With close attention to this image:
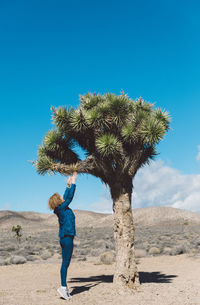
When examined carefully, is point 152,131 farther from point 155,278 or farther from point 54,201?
point 155,278

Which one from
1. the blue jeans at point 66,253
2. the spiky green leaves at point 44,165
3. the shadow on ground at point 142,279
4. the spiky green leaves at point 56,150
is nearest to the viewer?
the blue jeans at point 66,253

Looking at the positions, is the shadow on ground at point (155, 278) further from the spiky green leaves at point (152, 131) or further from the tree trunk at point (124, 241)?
the spiky green leaves at point (152, 131)

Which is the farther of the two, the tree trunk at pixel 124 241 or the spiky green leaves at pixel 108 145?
the tree trunk at pixel 124 241

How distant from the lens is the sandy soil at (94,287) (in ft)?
26.6

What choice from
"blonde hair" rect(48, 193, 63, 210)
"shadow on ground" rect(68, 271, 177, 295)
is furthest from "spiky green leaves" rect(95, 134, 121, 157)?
"shadow on ground" rect(68, 271, 177, 295)

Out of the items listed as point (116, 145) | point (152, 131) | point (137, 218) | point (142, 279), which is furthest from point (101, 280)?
point (137, 218)

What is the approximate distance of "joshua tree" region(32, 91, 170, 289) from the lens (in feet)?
30.1

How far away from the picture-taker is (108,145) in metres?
8.84

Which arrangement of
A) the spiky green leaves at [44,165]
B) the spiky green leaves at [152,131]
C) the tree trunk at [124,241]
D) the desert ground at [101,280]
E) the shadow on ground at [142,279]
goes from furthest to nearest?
the shadow on ground at [142,279] < the spiky green leaves at [44,165] < the tree trunk at [124,241] < the spiky green leaves at [152,131] < the desert ground at [101,280]

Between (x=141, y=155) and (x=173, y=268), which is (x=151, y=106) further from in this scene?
(x=173, y=268)

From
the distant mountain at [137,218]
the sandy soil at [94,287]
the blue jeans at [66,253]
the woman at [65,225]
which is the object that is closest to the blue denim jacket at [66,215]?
the woman at [65,225]

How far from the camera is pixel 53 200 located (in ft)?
26.6

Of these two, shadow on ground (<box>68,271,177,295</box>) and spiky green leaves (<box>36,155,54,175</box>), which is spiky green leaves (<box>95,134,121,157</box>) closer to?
spiky green leaves (<box>36,155,54,175</box>)

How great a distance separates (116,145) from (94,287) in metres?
4.18
